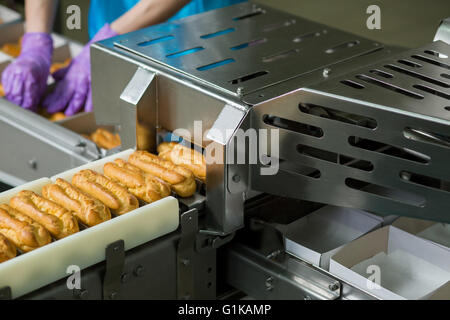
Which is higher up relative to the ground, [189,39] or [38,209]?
[189,39]

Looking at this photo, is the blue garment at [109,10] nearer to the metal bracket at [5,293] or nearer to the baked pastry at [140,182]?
the baked pastry at [140,182]

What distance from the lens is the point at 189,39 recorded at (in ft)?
6.43

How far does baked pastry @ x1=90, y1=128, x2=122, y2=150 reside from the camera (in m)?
2.55

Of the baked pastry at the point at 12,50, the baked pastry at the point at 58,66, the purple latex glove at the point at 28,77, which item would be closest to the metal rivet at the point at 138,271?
the purple latex glove at the point at 28,77

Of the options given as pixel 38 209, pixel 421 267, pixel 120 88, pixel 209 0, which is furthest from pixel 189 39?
pixel 209 0

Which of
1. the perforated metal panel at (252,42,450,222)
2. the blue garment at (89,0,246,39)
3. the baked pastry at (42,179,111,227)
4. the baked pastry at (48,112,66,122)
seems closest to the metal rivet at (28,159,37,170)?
the baked pastry at (48,112,66,122)

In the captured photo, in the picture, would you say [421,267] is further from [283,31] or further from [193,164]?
[283,31]

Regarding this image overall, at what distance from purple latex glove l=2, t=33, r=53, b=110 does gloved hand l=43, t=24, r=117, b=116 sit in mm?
70

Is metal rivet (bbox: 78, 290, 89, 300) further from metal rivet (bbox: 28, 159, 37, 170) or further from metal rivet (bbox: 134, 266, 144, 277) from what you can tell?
metal rivet (bbox: 28, 159, 37, 170)

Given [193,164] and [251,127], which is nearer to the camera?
[251,127]

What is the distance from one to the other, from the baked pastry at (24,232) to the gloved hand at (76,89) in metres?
1.27

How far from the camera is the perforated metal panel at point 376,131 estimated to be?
56.1 inches

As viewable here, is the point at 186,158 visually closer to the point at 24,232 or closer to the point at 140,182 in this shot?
the point at 140,182

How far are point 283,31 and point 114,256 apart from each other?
877mm
